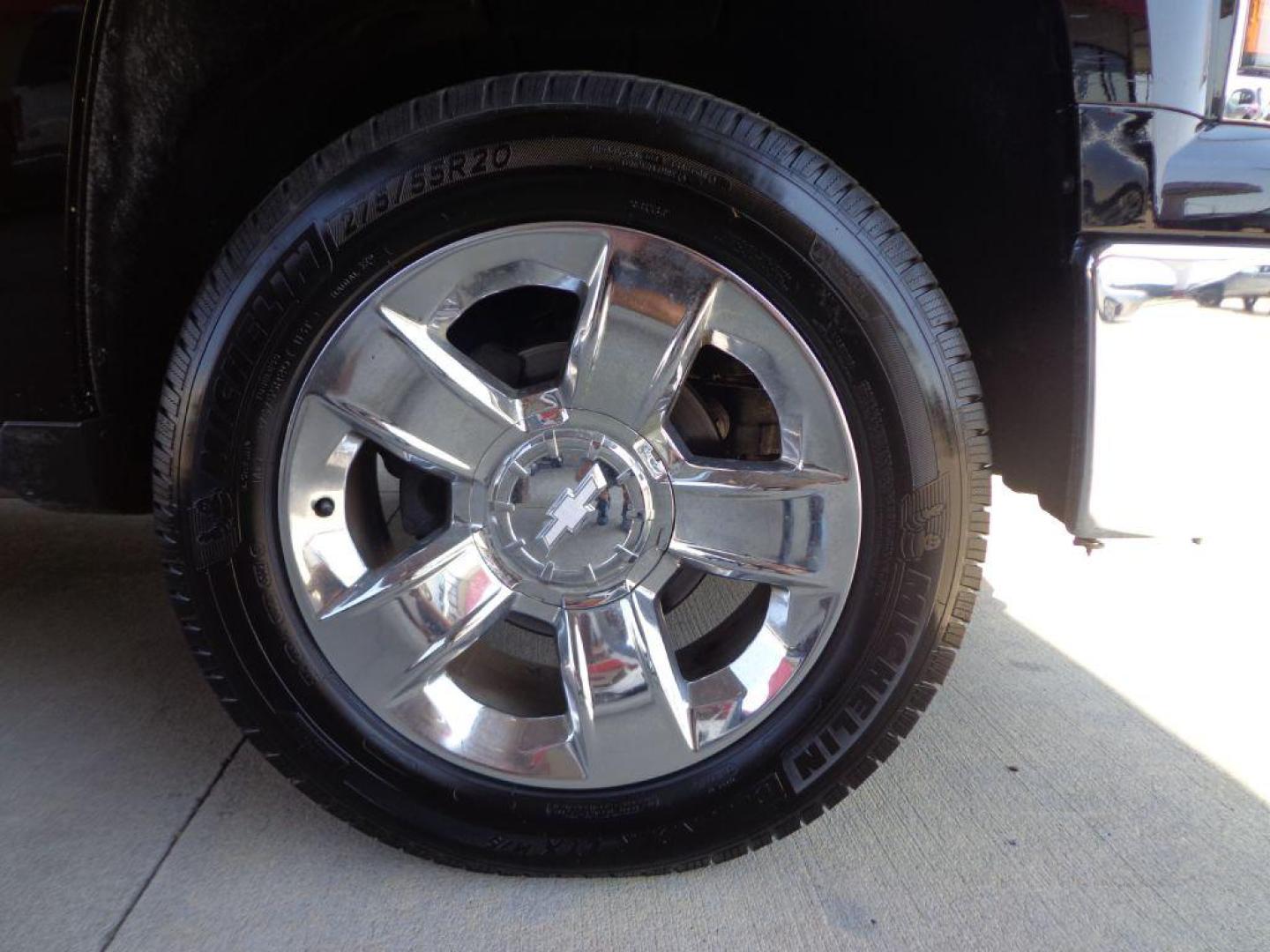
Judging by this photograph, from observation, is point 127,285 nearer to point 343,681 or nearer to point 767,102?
point 343,681

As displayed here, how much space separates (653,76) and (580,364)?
61 cm

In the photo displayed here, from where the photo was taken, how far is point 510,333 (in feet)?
5.18

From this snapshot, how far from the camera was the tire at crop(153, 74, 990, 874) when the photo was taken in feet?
4.29

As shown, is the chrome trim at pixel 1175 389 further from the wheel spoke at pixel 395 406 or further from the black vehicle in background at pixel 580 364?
the wheel spoke at pixel 395 406

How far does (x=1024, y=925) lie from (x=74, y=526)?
285 cm

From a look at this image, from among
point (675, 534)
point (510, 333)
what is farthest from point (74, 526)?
point (675, 534)

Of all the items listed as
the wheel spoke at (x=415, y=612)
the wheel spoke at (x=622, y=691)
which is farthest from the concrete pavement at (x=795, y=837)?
the wheel spoke at (x=415, y=612)

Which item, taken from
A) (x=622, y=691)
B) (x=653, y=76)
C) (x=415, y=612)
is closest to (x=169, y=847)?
(x=415, y=612)

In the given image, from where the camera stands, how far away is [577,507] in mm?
1376

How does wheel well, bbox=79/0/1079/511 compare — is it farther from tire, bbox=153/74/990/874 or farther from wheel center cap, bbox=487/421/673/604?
wheel center cap, bbox=487/421/673/604

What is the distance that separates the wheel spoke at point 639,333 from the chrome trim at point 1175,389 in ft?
1.77

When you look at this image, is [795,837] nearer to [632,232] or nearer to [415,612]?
[415,612]

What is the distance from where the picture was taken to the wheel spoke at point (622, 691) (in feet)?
4.61

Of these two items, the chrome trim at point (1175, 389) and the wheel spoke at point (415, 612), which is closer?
the chrome trim at point (1175, 389)
